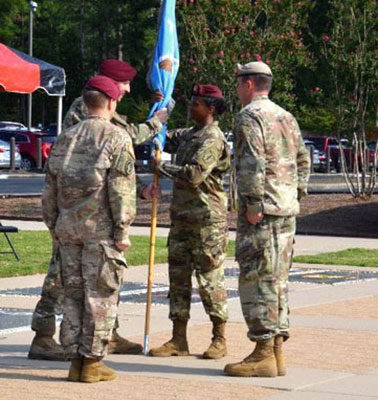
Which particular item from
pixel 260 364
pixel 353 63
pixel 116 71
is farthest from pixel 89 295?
pixel 353 63

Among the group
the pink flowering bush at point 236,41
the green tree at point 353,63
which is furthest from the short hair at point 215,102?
the green tree at point 353,63

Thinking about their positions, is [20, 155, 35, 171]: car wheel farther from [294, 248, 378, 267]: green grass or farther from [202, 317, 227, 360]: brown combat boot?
[202, 317, 227, 360]: brown combat boot

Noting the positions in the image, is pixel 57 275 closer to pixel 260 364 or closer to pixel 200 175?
pixel 200 175

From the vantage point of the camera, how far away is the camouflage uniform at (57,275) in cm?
905

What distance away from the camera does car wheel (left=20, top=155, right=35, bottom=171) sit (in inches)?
1789

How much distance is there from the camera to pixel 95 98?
8141 mm

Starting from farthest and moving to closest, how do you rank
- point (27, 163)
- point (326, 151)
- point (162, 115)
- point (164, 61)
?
point (326, 151)
point (27, 163)
point (164, 61)
point (162, 115)

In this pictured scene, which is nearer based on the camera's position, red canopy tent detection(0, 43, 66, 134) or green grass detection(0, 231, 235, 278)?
green grass detection(0, 231, 235, 278)

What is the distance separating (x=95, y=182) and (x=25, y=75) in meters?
7.95

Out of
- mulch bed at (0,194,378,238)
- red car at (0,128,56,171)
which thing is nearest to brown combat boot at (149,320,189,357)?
mulch bed at (0,194,378,238)

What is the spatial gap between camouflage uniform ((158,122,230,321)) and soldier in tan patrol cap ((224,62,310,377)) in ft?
2.35

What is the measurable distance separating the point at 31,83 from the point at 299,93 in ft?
137

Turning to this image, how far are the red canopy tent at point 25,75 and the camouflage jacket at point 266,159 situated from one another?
7.13 metres

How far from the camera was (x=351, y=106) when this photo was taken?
86.8 ft
